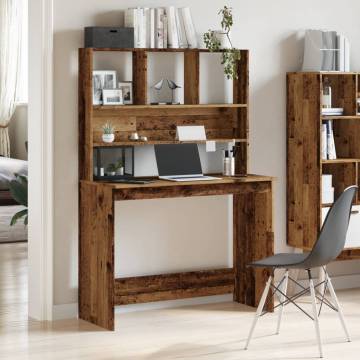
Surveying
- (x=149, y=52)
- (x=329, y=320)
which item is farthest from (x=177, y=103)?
(x=329, y=320)

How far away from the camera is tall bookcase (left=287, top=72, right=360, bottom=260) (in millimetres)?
6336

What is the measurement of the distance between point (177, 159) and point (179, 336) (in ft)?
3.75

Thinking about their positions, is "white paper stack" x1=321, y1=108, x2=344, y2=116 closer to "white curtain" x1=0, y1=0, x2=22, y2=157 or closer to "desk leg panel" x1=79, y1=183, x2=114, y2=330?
"desk leg panel" x1=79, y1=183, x2=114, y2=330

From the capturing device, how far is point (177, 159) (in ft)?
20.0

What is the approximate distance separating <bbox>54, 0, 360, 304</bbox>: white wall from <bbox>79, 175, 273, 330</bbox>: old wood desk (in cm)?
10

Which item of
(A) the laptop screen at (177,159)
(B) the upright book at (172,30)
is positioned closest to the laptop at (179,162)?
(A) the laptop screen at (177,159)

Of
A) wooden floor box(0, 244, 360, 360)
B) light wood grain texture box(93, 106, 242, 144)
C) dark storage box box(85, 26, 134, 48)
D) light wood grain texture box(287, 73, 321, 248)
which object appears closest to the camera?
wooden floor box(0, 244, 360, 360)

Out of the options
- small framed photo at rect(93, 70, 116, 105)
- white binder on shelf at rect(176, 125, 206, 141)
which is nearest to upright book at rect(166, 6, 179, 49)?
small framed photo at rect(93, 70, 116, 105)

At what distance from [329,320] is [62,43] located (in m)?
2.24

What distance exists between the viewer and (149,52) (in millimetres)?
6047

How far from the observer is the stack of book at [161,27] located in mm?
5906

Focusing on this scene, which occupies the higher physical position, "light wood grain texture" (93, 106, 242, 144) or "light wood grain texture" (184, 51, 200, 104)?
"light wood grain texture" (184, 51, 200, 104)

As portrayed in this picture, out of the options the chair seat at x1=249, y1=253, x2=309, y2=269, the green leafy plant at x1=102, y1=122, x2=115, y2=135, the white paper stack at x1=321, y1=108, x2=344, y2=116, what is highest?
the white paper stack at x1=321, y1=108, x2=344, y2=116

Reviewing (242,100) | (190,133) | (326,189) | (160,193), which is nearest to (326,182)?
(326,189)
